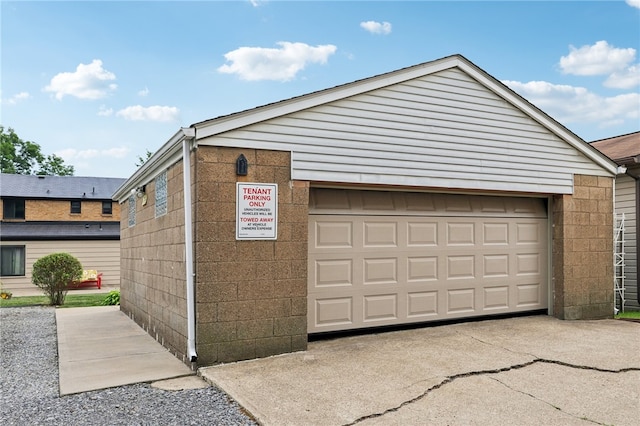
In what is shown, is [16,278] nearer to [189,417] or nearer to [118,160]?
[189,417]

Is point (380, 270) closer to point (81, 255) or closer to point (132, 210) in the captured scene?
point (132, 210)

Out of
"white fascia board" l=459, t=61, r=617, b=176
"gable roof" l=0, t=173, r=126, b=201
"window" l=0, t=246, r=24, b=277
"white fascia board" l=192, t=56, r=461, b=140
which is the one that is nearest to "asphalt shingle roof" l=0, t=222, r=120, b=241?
"window" l=0, t=246, r=24, b=277

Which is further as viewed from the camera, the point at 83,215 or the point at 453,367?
the point at 83,215

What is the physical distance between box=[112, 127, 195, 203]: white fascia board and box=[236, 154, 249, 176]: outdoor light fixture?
0.60 metres

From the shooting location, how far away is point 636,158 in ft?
30.5

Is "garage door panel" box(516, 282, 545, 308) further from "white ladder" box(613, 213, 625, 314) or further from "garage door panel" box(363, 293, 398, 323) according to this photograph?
"white ladder" box(613, 213, 625, 314)

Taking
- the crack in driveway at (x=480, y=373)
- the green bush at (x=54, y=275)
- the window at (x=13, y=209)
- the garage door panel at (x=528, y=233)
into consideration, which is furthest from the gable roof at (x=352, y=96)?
the window at (x=13, y=209)

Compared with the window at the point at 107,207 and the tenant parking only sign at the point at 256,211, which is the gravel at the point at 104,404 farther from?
the window at the point at 107,207

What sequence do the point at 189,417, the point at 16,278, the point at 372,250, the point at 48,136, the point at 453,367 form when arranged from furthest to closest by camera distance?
the point at 48,136 → the point at 16,278 → the point at 372,250 → the point at 453,367 → the point at 189,417

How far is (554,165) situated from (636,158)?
237 centimetres

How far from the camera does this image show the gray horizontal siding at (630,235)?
1035 cm

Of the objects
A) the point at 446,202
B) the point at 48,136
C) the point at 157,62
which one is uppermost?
the point at 48,136

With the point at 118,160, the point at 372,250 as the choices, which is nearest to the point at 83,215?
the point at 372,250

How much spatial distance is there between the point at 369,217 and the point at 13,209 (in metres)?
21.5
